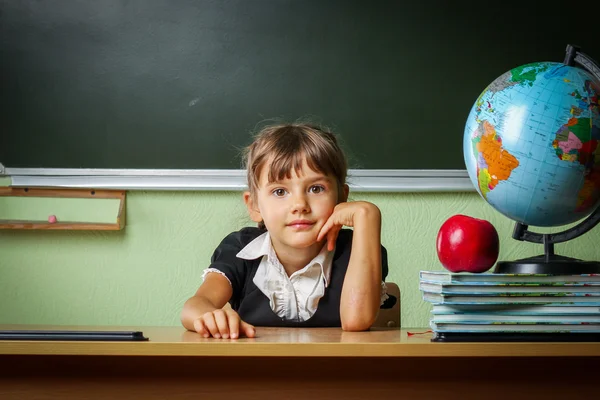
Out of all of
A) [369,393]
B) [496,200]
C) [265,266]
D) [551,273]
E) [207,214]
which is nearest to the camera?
[369,393]

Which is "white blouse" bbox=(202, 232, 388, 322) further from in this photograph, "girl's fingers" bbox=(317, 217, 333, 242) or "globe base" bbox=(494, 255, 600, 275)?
"globe base" bbox=(494, 255, 600, 275)

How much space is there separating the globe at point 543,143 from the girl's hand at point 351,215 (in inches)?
9.3

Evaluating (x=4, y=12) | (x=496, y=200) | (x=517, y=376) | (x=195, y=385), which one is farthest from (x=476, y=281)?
(x=4, y=12)

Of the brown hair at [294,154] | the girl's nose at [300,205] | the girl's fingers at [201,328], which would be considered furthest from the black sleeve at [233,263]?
the girl's fingers at [201,328]

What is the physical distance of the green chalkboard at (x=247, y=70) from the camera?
2.47 m

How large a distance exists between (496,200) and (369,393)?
47 centimetres

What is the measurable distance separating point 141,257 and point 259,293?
0.87 meters

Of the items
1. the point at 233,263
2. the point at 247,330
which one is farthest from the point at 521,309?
the point at 233,263

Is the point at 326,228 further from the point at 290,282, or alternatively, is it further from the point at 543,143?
the point at 543,143

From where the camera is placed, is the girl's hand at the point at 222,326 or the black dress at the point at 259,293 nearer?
the girl's hand at the point at 222,326

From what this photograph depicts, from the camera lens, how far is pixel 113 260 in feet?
8.07

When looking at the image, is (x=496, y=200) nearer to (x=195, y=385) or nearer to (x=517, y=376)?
(x=517, y=376)

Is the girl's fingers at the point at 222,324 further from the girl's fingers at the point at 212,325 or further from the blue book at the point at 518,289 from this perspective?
the blue book at the point at 518,289

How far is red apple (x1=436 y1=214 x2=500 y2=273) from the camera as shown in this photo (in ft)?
3.97
